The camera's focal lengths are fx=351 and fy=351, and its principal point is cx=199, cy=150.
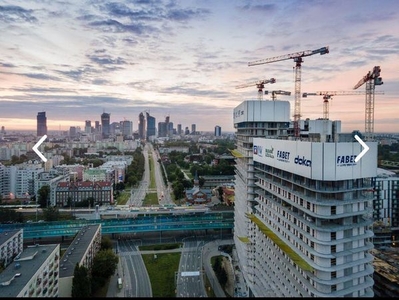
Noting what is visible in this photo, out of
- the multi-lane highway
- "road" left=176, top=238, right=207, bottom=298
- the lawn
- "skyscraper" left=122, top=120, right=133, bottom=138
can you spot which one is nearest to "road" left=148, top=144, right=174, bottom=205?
"road" left=176, top=238, right=207, bottom=298

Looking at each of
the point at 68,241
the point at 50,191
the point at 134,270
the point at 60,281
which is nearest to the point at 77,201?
the point at 50,191

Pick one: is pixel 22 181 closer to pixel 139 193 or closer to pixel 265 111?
pixel 139 193

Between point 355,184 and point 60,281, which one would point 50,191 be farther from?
point 355,184

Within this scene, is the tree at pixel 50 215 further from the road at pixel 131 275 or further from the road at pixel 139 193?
the road at pixel 139 193

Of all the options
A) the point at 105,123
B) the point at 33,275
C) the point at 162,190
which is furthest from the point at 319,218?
the point at 105,123

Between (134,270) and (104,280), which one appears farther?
(134,270)

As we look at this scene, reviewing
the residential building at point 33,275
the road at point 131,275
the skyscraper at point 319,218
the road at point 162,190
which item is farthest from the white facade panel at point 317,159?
the road at point 162,190
